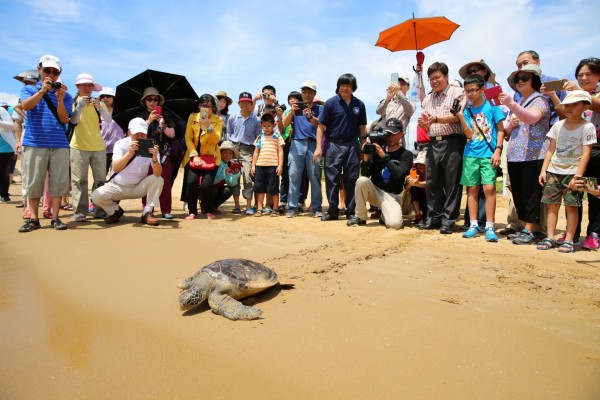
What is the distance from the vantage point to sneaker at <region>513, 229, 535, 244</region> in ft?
13.8

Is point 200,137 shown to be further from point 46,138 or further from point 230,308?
point 230,308

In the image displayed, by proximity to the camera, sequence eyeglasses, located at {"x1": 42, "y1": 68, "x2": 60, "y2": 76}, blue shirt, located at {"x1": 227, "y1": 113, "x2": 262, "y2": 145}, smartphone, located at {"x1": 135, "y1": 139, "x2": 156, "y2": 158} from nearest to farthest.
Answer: eyeglasses, located at {"x1": 42, "y1": 68, "x2": 60, "y2": 76}, smartphone, located at {"x1": 135, "y1": 139, "x2": 156, "y2": 158}, blue shirt, located at {"x1": 227, "y1": 113, "x2": 262, "y2": 145}

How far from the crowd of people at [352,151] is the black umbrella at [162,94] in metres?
0.13

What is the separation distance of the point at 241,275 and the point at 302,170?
389cm

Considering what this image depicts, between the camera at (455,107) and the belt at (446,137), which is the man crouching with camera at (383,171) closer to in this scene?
the belt at (446,137)

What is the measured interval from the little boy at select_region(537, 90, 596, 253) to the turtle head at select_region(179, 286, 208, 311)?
11.5 ft

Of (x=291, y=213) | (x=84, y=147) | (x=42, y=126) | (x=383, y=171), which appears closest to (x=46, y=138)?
(x=42, y=126)

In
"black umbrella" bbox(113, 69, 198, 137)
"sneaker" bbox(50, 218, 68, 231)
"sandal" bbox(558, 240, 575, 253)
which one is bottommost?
"sandal" bbox(558, 240, 575, 253)

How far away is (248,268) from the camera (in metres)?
2.73

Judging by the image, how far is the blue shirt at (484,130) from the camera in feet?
14.7

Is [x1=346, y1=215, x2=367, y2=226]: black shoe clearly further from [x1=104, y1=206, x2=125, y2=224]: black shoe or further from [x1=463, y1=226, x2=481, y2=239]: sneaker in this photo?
[x1=104, y1=206, x2=125, y2=224]: black shoe

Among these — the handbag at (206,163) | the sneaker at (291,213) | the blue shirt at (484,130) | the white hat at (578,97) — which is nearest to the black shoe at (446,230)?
the blue shirt at (484,130)

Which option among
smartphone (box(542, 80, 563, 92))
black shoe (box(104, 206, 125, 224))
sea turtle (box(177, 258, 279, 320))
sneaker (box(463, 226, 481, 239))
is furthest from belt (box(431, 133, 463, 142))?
black shoe (box(104, 206, 125, 224))

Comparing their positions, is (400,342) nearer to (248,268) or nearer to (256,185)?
(248,268)
